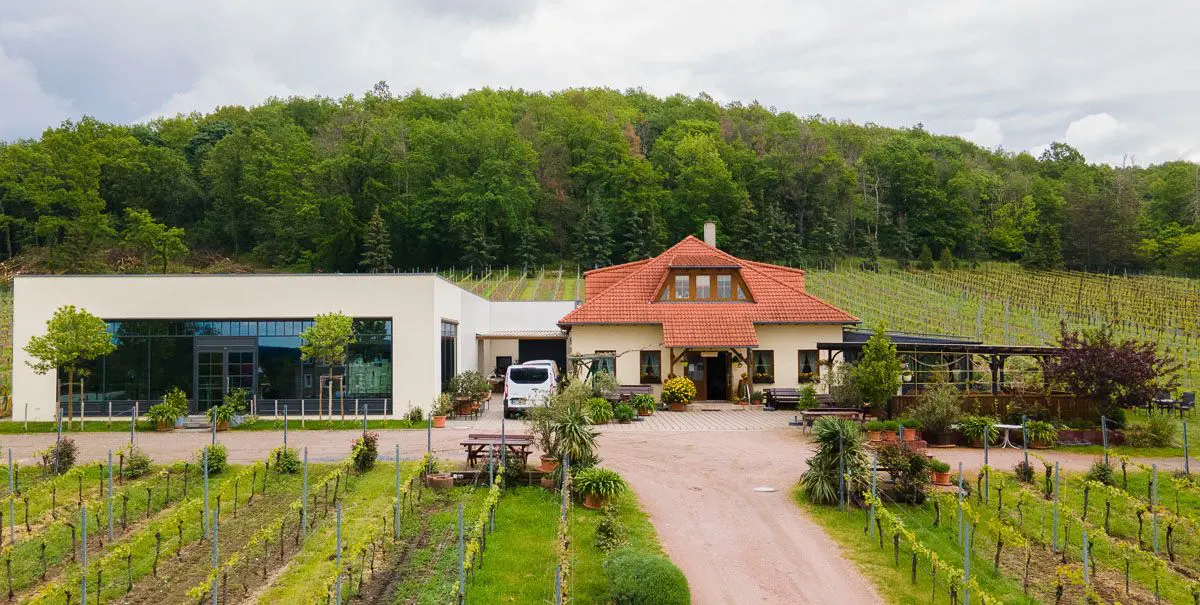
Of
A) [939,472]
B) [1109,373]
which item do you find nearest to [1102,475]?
[939,472]

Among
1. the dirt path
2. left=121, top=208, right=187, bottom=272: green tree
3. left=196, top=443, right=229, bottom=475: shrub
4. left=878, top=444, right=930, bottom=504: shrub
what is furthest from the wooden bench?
left=121, top=208, right=187, bottom=272: green tree

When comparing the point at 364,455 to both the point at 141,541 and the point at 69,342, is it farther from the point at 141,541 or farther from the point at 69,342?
the point at 69,342

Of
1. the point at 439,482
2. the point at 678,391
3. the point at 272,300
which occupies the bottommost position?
the point at 439,482

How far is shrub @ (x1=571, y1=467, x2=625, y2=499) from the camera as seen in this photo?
12305mm

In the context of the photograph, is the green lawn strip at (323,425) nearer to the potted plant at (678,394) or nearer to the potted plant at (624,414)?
the potted plant at (624,414)

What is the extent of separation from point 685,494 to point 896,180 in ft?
216

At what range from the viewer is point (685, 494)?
43.9ft

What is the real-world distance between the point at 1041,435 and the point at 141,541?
18.3 meters

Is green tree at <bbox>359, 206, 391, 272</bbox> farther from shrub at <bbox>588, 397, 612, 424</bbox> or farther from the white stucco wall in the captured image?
shrub at <bbox>588, 397, 612, 424</bbox>

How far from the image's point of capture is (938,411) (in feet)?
58.6

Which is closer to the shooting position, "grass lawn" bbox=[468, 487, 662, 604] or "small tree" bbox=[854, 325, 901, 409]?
"grass lawn" bbox=[468, 487, 662, 604]

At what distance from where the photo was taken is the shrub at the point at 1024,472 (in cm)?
1436

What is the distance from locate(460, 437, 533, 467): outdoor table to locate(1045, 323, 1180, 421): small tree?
14.3m

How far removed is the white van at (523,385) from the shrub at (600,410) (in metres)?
1.39
